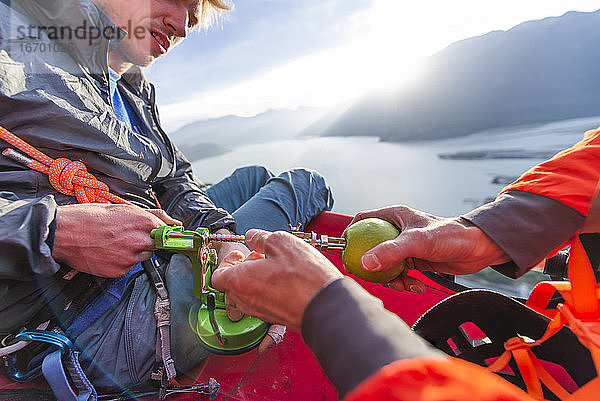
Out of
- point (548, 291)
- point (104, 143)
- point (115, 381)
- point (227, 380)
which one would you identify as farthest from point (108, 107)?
point (548, 291)

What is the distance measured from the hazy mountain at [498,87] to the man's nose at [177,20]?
2.31 meters

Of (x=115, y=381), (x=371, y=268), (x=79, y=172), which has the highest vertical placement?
(x=79, y=172)

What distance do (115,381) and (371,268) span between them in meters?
0.62

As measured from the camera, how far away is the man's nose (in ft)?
3.47

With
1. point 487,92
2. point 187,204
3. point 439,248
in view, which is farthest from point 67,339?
point 487,92

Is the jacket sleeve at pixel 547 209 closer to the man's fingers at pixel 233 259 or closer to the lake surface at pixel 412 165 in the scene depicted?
the man's fingers at pixel 233 259

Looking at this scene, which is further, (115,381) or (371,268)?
(115,381)

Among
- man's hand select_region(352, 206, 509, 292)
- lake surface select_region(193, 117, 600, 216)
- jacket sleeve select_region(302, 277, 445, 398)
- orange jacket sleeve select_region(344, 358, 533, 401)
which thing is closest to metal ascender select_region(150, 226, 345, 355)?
man's hand select_region(352, 206, 509, 292)

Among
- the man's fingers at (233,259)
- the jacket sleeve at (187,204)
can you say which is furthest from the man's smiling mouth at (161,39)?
the man's fingers at (233,259)

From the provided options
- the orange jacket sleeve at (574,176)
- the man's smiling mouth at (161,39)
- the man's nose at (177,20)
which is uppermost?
the man's nose at (177,20)

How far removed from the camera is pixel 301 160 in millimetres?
2686

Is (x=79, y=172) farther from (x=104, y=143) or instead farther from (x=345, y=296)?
(x=345, y=296)

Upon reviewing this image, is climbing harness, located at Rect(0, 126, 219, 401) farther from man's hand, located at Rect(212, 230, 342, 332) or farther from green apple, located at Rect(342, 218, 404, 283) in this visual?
green apple, located at Rect(342, 218, 404, 283)

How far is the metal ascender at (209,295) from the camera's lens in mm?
685
